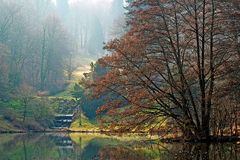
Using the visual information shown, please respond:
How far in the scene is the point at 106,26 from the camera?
6900 inches

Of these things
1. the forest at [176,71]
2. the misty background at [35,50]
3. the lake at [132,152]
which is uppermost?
the misty background at [35,50]

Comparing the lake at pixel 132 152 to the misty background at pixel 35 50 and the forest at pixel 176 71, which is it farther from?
the misty background at pixel 35 50

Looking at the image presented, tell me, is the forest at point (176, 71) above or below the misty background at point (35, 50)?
below

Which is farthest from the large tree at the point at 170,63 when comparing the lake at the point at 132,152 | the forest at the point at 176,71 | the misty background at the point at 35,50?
the misty background at the point at 35,50

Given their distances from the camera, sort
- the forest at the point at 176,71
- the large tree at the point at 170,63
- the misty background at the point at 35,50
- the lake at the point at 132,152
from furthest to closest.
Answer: the misty background at the point at 35,50 → the large tree at the point at 170,63 → the forest at the point at 176,71 → the lake at the point at 132,152

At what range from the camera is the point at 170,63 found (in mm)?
28594

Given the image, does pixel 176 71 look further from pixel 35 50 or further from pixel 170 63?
pixel 35 50

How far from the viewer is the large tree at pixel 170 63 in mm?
26391

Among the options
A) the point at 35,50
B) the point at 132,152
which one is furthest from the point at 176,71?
the point at 35,50

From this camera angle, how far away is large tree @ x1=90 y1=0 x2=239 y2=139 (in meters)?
26.4

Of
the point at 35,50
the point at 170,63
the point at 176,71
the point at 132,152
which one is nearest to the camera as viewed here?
the point at 132,152

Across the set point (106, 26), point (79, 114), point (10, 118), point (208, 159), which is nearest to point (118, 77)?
point (208, 159)

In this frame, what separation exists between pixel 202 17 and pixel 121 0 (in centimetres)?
15224

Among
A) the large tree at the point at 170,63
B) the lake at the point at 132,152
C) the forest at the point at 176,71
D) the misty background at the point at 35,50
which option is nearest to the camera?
the lake at the point at 132,152
